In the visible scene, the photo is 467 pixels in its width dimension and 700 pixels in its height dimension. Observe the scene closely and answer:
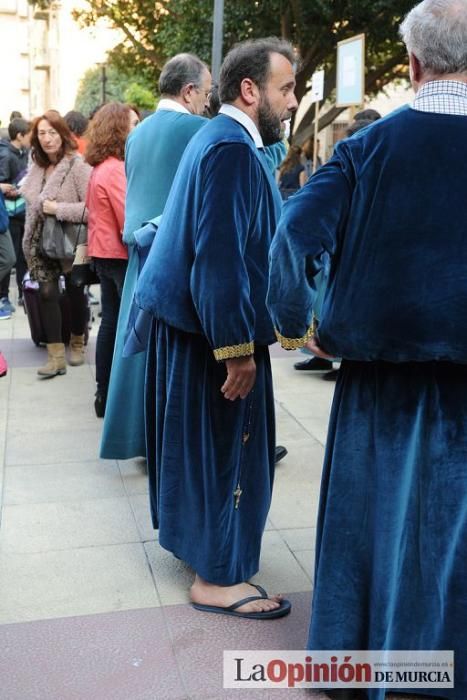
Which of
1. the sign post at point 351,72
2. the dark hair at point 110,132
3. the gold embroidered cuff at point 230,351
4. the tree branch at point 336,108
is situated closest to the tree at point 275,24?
the tree branch at point 336,108

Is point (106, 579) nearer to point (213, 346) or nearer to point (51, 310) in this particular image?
point (213, 346)

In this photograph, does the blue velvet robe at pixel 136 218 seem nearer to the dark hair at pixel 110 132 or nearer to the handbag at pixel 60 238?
the dark hair at pixel 110 132

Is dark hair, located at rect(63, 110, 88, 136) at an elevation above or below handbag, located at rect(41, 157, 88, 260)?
above

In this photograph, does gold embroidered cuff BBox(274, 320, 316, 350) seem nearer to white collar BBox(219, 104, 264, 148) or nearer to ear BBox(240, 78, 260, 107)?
white collar BBox(219, 104, 264, 148)

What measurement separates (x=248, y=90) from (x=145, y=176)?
1.33 m

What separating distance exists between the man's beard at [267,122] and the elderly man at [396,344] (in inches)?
27.1

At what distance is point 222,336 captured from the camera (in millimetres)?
2738

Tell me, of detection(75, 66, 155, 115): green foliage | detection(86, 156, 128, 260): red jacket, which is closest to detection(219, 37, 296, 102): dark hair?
detection(86, 156, 128, 260): red jacket

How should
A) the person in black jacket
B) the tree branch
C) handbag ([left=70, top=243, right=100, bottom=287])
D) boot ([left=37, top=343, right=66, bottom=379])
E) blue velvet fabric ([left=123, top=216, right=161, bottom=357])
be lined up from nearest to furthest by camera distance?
blue velvet fabric ([left=123, top=216, right=161, bottom=357]), handbag ([left=70, top=243, right=100, bottom=287]), boot ([left=37, top=343, right=66, bottom=379]), the person in black jacket, the tree branch

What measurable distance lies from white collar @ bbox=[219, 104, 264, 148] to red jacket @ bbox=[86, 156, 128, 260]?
2.34 metres

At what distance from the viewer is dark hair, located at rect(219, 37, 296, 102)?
288cm

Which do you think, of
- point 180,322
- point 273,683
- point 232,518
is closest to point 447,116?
point 180,322

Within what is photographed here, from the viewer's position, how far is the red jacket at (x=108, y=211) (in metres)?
5.17

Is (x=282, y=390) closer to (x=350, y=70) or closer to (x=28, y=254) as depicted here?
(x=28, y=254)
